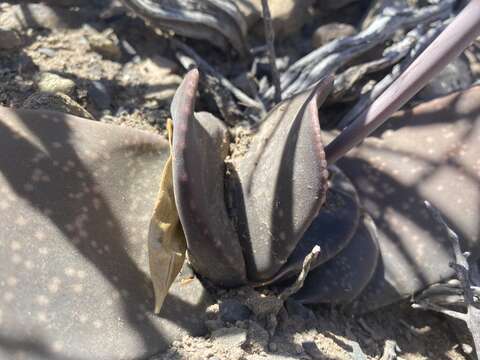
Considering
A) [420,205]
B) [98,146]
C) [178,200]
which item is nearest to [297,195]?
[178,200]

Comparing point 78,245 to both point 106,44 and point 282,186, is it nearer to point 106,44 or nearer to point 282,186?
point 282,186

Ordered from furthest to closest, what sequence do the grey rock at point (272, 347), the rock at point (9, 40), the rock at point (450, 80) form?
the rock at point (450, 80) → the rock at point (9, 40) → the grey rock at point (272, 347)

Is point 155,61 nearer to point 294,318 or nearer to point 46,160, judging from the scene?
point 46,160

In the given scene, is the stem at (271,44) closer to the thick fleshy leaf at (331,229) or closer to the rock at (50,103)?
the thick fleshy leaf at (331,229)

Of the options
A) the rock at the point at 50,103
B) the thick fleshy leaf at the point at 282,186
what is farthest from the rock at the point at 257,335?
the rock at the point at 50,103

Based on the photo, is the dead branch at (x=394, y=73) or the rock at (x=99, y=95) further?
the dead branch at (x=394, y=73)

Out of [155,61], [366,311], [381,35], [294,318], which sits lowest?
[366,311]

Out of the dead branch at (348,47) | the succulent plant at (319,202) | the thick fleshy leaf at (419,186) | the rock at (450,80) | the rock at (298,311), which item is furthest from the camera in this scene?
the rock at (450,80)

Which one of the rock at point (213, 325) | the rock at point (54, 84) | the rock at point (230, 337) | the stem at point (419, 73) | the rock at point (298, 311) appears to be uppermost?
the stem at point (419, 73)
